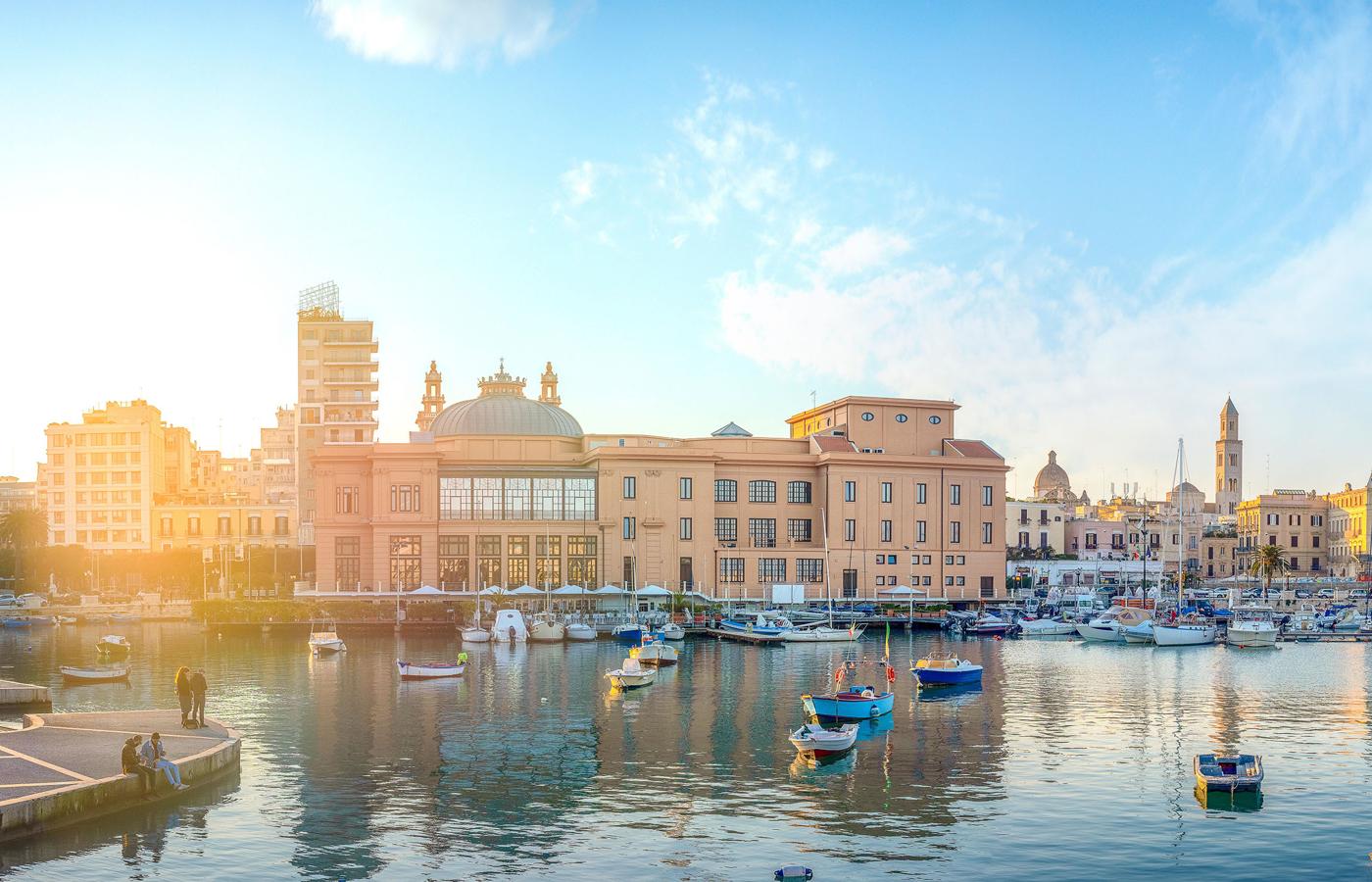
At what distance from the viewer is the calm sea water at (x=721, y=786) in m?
30.8

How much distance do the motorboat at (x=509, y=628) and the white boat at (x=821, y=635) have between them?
780 inches

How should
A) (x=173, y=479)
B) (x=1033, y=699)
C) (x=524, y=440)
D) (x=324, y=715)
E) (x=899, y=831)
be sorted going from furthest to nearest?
1. (x=173, y=479)
2. (x=524, y=440)
3. (x=1033, y=699)
4. (x=324, y=715)
5. (x=899, y=831)

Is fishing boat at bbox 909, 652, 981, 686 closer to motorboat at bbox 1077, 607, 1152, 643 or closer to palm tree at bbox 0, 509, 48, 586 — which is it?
motorboat at bbox 1077, 607, 1152, 643

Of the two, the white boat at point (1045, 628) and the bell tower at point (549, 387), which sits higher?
the bell tower at point (549, 387)

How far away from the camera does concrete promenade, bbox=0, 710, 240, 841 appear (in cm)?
3138

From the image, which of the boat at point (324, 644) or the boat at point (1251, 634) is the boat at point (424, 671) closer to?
the boat at point (324, 644)

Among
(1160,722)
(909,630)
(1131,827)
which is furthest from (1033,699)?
(909,630)

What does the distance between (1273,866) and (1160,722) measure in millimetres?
23701

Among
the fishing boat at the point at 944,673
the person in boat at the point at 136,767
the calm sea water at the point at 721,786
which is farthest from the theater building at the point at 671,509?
the person in boat at the point at 136,767

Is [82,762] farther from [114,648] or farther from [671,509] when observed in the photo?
[671,509]

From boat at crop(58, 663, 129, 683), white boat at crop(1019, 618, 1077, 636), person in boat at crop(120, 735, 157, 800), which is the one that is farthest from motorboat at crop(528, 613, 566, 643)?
person in boat at crop(120, 735, 157, 800)

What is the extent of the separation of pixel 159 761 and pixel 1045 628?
293ft

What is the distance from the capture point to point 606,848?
31.8m

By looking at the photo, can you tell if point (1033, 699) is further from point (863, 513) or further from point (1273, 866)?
point (863, 513)
